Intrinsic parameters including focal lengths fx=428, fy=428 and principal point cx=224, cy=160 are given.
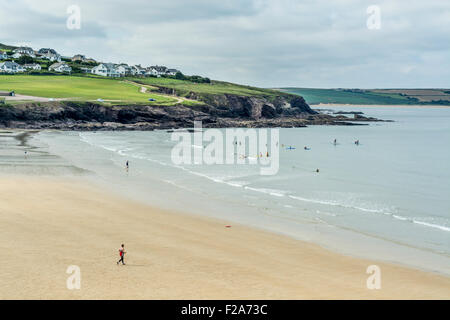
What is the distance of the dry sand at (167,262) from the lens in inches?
682

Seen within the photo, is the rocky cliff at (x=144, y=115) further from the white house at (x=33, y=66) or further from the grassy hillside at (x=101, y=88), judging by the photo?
the white house at (x=33, y=66)

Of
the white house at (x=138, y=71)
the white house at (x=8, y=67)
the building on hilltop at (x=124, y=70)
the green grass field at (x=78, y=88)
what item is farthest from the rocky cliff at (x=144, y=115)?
the white house at (x=138, y=71)

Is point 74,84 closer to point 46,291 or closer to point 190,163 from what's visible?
point 190,163

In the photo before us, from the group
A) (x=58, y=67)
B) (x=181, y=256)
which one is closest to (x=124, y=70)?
(x=58, y=67)

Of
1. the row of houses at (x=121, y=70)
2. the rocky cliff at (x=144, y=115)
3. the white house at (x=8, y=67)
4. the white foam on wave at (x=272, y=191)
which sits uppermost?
the row of houses at (x=121, y=70)

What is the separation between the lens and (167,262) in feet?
67.7

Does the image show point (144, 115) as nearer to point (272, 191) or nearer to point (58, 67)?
point (58, 67)

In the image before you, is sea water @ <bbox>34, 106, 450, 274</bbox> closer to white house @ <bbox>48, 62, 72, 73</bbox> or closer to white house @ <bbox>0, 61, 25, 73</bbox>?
white house @ <bbox>0, 61, 25, 73</bbox>

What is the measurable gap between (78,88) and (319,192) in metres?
104

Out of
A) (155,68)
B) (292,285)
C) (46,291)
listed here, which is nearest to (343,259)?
(292,285)

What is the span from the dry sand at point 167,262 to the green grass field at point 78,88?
85.9 m

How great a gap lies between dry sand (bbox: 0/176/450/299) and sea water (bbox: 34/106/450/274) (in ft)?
8.29
